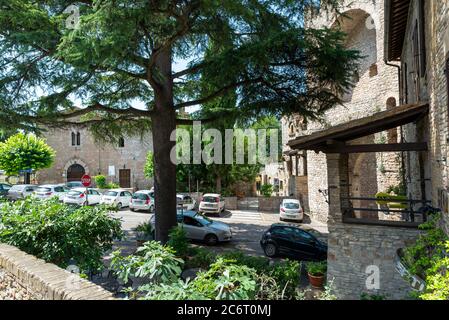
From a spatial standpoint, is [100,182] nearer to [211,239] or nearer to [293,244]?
[211,239]

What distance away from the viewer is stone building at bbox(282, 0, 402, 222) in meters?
14.8

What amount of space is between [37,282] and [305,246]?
908cm

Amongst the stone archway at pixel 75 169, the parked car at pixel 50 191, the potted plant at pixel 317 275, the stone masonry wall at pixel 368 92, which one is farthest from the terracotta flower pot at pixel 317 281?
the stone archway at pixel 75 169

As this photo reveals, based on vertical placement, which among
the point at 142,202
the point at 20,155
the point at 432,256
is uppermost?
the point at 20,155

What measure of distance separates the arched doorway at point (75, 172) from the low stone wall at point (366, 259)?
33009mm

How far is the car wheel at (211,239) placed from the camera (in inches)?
524

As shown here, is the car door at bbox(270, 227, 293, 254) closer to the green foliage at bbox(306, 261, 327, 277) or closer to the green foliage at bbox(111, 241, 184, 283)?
the green foliage at bbox(306, 261, 327, 277)

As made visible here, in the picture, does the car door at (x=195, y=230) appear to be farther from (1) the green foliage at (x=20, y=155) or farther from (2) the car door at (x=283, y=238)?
(1) the green foliage at (x=20, y=155)

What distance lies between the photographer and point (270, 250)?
1168 cm

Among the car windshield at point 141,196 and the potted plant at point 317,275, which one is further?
the car windshield at point 141,196

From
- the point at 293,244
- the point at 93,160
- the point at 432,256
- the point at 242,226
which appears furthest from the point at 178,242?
the point at 93,160

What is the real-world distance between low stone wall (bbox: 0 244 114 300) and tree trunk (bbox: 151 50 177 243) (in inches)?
231

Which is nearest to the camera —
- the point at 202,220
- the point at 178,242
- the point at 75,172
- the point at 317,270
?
the point at 317,270

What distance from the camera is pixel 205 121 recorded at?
1167cm
